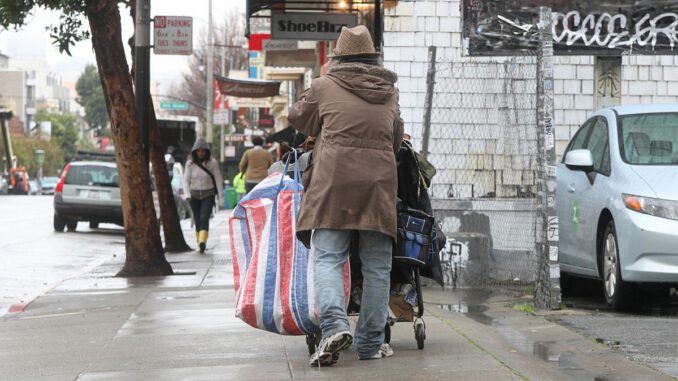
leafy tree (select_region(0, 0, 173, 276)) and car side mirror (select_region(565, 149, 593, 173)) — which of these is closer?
car side mirror (select_region(565, 149, 593, 173))

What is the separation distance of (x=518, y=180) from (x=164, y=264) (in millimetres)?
4311

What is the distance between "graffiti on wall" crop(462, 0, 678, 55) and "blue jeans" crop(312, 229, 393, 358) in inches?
295

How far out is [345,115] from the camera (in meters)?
6.42

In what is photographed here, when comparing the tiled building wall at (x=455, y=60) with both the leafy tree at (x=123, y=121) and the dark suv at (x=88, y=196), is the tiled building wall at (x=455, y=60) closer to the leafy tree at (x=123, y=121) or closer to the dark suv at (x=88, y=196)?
the leafy tree at (x=123, y=121)

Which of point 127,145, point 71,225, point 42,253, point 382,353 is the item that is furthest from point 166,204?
point 382,353

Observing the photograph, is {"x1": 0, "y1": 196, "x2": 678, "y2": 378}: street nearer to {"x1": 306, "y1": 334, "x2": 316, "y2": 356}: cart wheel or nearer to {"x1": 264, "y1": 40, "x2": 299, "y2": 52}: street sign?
{"x1": 306, "y1": 334, "x2": 316, "y2": 356}: cart wheel

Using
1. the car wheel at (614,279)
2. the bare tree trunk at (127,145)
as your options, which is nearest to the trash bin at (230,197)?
the bare tree trunk at (127,145)

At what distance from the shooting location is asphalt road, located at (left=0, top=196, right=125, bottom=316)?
45.0 feet

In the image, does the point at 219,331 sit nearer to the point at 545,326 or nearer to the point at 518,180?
the point at 545,326

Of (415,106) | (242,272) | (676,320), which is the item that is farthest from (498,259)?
(242,272)

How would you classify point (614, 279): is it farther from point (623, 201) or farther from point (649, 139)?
point (649, 139)

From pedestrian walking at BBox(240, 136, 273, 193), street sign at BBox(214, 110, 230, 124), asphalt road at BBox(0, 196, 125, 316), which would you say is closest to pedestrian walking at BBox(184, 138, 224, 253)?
pedestrian walking at BBox(240, 136, 273, 193)

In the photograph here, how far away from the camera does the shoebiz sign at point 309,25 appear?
16344 mm

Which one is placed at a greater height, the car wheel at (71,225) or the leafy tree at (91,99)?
the leafy tree at (91,99)
